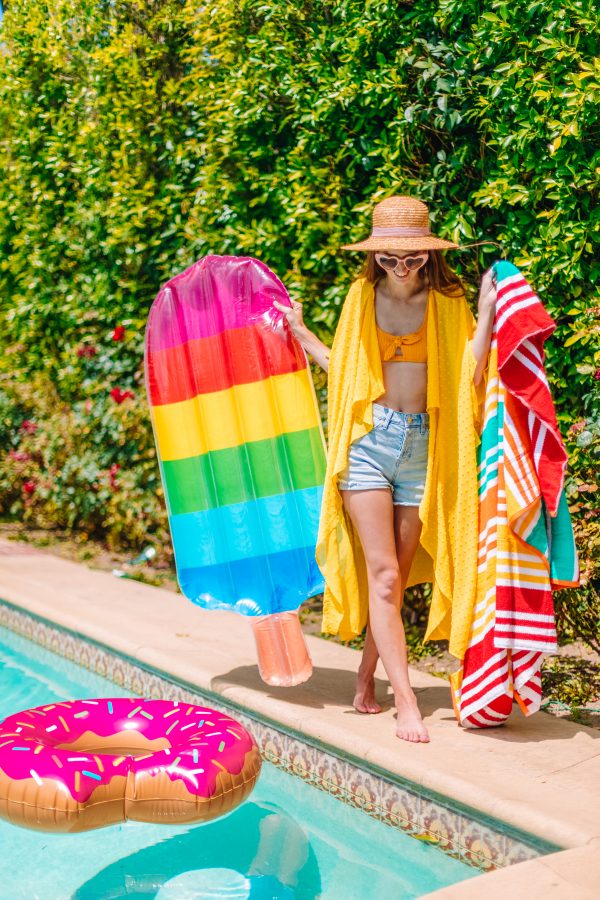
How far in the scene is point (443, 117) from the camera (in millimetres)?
4262

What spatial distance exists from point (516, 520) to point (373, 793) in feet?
3.20

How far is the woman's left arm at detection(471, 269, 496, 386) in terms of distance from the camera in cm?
336

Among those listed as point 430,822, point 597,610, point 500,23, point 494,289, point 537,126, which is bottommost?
point 430,822

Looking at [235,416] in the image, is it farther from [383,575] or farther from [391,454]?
[383,575]

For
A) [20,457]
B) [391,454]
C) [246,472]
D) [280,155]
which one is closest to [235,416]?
[246,472]

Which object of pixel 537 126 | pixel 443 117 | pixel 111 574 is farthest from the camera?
pixel 111 574

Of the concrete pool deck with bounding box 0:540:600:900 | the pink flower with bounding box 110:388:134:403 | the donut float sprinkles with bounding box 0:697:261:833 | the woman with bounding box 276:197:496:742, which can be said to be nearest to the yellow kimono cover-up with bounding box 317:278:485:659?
the woman with bounding box 276:197:496:742

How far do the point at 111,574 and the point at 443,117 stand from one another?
3450 mm

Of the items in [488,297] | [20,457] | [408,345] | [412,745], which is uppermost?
[488,297]

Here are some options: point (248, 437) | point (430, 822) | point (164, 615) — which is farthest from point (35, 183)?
point (430, 822)

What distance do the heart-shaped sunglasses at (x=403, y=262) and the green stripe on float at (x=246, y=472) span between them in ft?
2.62

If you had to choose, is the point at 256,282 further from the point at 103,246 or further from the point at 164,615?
the point at 103,246

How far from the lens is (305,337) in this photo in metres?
3.81

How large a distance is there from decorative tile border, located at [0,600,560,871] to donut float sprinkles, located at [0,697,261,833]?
0.40 metres
